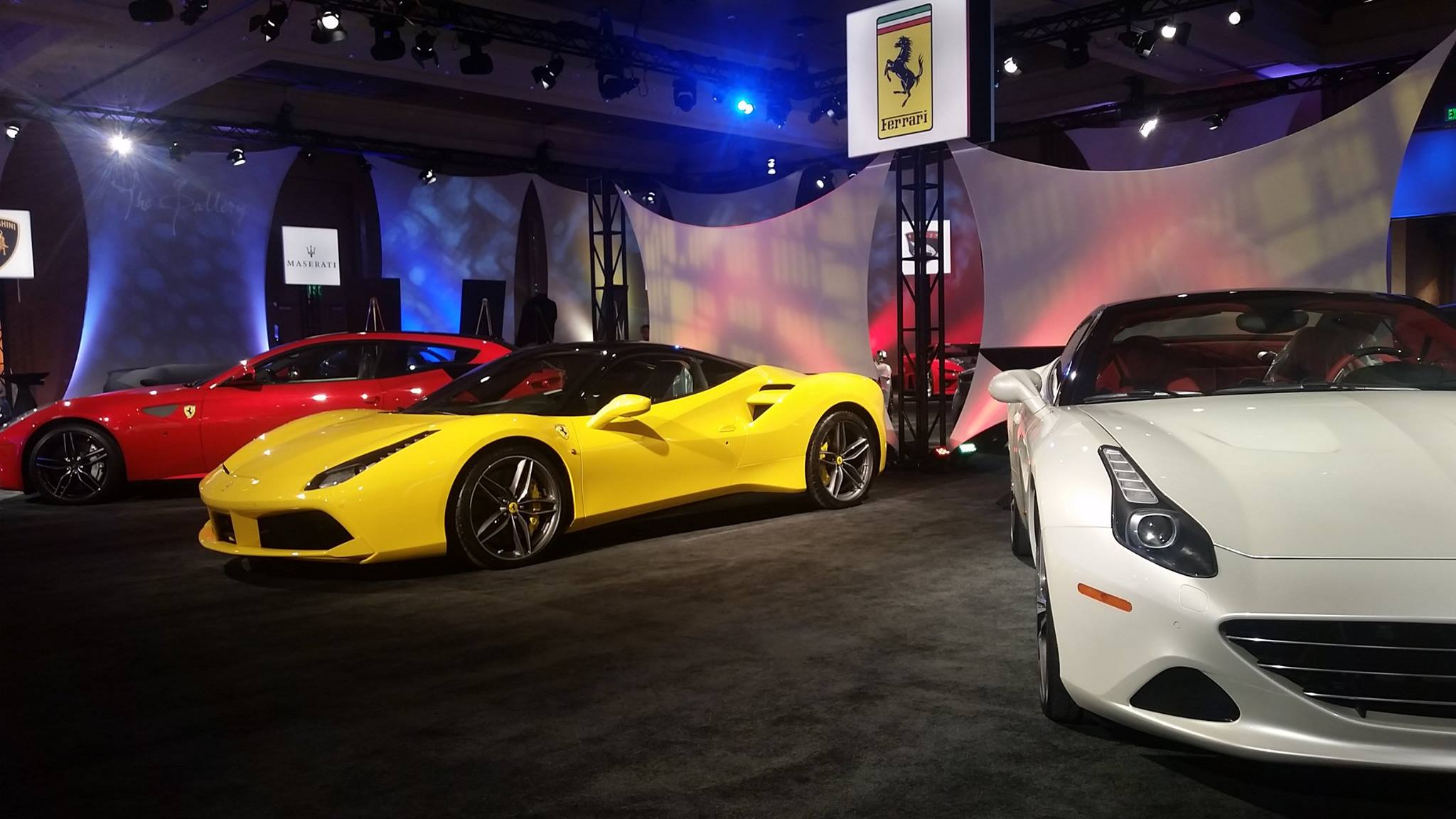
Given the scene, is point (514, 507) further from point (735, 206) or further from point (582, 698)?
point (735, 206)

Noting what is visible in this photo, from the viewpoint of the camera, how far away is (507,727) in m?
2.82

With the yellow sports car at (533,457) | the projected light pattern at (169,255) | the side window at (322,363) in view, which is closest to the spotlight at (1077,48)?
the yellow sports car at (533,457)

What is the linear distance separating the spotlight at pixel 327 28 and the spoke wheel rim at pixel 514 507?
306 inches

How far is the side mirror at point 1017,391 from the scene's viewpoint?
340 cm

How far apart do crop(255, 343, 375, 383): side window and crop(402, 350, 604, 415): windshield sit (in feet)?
7.20

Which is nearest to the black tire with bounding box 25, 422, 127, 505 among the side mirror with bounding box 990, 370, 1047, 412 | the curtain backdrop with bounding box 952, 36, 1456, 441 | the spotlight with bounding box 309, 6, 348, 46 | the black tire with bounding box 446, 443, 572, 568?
A: the black tire with bounding box 446, 443, 572, 568

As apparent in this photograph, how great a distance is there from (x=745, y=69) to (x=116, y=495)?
10.6 m

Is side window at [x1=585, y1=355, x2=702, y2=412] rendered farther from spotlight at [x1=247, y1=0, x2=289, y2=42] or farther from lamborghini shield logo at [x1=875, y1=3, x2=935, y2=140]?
spotlight at [x1=247, y1=0, x2=289, y2=42]

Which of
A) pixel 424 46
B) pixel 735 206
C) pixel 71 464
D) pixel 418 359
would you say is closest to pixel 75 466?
pixel 71 464

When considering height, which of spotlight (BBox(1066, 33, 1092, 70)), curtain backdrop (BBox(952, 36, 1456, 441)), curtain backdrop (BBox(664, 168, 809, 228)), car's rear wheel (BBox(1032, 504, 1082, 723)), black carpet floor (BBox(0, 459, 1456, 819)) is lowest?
black carpet floor (BBox(0, 459, 1456, 819))

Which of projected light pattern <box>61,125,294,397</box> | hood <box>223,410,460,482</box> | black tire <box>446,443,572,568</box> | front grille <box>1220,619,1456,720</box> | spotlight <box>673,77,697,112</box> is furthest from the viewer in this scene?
projected light pattern <box>61,125,294,397</box>

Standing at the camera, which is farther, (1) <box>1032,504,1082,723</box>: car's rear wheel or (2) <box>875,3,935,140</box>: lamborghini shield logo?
(2) <box>875,3,935,140</box>: lamborghini shield logo

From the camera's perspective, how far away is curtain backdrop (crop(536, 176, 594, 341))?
18.0 metres

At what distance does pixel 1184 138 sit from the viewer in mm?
15930
